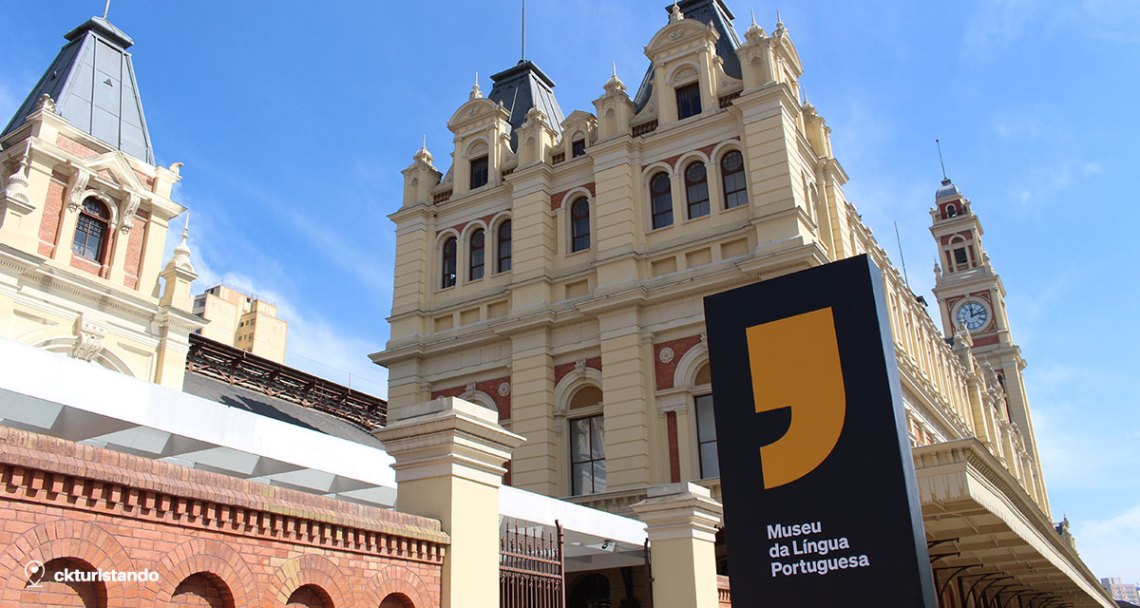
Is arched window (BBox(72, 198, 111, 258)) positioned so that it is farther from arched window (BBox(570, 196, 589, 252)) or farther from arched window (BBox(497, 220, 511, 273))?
arched window (BBox(570, 196, 589, 252))

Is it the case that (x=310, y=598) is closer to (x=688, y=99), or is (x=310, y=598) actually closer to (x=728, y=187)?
Result: (x=728, y=187)

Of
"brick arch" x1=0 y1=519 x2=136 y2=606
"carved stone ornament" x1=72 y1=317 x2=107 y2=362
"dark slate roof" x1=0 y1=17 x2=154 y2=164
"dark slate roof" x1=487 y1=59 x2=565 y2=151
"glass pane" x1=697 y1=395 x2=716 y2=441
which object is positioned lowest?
"brick arch" x1=0 y1=519 x2=136 y2=606

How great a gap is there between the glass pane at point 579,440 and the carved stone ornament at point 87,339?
12.6 metres

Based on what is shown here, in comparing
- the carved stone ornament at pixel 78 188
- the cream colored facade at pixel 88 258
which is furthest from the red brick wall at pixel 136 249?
the carved stone ornament at pixel 78 188

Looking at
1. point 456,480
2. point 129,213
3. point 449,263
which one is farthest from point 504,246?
point 456,480

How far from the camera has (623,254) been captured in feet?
87.6

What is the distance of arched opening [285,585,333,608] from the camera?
750 centimetres

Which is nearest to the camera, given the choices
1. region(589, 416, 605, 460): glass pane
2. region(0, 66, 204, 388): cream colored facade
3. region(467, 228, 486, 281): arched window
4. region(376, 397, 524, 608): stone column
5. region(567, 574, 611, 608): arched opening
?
region(376, 397, 524, 608): stone column

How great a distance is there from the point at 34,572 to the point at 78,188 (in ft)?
67.3

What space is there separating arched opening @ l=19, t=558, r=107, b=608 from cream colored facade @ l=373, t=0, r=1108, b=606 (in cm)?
1806

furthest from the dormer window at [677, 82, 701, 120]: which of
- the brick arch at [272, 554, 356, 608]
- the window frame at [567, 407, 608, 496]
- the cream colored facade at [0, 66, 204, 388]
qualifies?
the brick arch at [272, 554, 356, 608]

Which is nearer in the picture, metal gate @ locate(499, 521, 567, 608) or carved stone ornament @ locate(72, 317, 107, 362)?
metal gate @ locate(499, 521, 567, 608)

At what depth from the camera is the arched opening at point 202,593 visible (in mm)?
6660

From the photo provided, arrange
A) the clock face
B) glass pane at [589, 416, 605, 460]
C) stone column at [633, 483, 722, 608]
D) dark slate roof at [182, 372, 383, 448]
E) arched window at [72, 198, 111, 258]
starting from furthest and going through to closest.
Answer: the clock face → dark slate roof at [182, 372, 383, 448] → glass pane at [589, 416, 605, 460] → arched window at [72, 198, 111, 258] → stone column at [633, 483, 722, 608]
